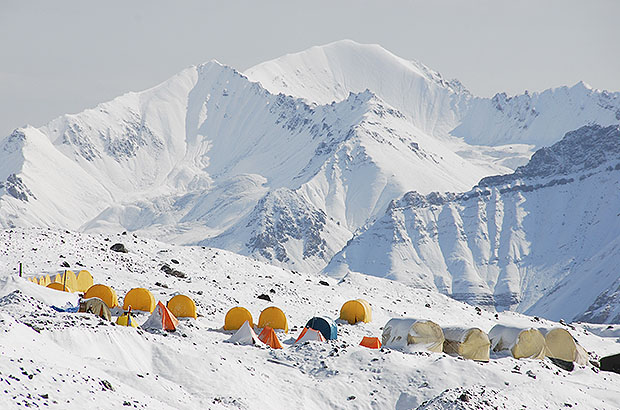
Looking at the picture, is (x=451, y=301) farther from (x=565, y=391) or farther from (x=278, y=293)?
(x=565, y=391)

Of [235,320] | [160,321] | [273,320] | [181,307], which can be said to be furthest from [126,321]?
[273,320]

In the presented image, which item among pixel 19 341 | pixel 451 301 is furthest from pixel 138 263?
pixel 19 341

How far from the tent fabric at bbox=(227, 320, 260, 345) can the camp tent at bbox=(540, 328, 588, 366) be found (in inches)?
751

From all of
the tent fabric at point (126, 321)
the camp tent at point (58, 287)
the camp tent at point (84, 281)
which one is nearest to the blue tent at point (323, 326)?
the tent fabric at point (126, 321)

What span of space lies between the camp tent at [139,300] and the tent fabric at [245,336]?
7.54 m

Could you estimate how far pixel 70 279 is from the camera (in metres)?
55.4

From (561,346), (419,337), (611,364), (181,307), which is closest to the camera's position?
(419,337)

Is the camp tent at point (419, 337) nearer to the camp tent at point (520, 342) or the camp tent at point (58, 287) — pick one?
the camp tent at point (520, 342)

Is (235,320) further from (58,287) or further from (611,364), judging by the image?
(611,364)

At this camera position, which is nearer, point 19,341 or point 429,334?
point 19,341

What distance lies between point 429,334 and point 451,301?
118ft

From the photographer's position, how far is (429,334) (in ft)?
158

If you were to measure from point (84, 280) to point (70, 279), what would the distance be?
1494 mm

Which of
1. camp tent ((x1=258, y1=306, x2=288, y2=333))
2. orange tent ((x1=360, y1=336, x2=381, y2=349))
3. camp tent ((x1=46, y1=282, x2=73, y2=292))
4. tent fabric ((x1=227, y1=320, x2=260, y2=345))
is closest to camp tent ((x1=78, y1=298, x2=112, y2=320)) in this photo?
tent fabric ((x1=227, y1=320, x2=260, y2=345))
